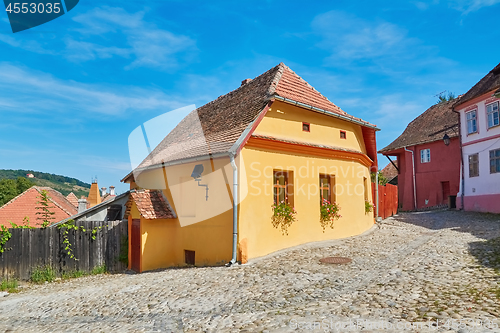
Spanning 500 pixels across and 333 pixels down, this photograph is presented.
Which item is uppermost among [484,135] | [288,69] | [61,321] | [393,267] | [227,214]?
[288,69]

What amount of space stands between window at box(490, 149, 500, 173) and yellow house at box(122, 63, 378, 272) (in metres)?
8.68

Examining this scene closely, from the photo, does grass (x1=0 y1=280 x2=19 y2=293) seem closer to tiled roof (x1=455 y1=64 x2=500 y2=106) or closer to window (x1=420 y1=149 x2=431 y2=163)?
tiled roof (x1=455 y1=64 x2=500 y2=106)

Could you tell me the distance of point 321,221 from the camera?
1139 centimetres

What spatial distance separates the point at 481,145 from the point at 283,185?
13818 mm

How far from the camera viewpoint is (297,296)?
240 inches

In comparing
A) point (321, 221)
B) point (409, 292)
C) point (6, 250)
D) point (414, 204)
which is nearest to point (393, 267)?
point (409, 292)

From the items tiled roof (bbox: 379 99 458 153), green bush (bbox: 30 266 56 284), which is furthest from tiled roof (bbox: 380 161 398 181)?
green bush (bbox: 30 266 56 284)

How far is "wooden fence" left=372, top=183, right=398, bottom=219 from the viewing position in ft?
58.4

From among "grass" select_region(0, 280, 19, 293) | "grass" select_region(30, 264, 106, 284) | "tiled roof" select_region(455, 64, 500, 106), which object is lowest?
"grass" select_region(0, 280, 19, 293)

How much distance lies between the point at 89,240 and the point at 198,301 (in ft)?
21.3

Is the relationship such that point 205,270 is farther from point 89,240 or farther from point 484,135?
point 484,135

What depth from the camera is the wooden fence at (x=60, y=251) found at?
1078cm

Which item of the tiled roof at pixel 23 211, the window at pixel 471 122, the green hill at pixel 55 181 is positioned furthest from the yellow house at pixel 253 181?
the green hill at pixel 55 181

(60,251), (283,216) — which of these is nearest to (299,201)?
(283,216)
